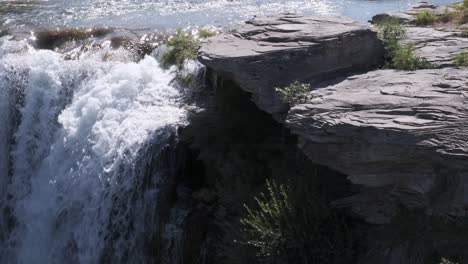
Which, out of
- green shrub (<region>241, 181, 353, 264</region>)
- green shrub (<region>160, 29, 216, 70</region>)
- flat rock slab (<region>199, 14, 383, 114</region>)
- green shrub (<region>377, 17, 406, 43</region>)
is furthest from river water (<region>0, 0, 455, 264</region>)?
green shrub (<region>377, 17, 406, 43</region>)

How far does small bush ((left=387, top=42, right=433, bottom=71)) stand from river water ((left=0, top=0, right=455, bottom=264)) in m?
2.97

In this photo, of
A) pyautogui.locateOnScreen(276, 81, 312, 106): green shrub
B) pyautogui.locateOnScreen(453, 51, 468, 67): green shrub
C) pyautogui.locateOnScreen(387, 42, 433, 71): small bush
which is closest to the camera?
pyautogui.locateOnScreen(276, 81, 312, 106): green shrub

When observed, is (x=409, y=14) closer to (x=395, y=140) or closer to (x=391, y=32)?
(x=391, y=32)

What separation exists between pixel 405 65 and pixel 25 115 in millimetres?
6351

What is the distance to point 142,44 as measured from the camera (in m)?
11.2

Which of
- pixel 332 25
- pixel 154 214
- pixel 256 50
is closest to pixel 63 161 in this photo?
pixel 154 214

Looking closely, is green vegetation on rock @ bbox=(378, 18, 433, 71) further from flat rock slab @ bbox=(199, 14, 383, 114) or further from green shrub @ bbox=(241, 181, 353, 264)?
green shrub @ bbox=(241, 181, 353, 264)

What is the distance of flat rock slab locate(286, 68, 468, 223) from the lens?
16.8 ft

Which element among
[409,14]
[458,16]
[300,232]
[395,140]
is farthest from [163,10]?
[395,140]

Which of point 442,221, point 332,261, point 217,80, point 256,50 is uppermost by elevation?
point 256,50

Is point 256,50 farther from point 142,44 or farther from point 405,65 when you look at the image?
point 142,44

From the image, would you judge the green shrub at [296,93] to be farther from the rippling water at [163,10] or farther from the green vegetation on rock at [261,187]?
the rippling water at [163,10]

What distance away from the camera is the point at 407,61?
6805 millimetres

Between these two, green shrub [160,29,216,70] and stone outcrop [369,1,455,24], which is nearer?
green shrub [160,29,216,70]
